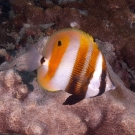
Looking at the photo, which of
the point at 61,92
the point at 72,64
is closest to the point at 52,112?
the point at 61,92

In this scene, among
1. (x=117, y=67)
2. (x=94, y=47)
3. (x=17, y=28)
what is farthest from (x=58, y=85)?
(x=17, y=28)

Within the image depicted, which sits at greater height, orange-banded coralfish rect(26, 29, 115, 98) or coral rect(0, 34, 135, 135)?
orange-banded coralfish rect(26, 29, 115, 98)

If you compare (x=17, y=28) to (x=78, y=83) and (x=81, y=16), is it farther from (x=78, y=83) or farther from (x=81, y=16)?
(x=78, y=83)

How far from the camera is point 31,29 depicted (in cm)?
463

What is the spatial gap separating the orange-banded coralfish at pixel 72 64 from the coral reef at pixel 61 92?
78cm

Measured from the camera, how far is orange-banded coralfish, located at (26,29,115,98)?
1.97 m

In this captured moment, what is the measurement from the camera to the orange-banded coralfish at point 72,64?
6.46 ft

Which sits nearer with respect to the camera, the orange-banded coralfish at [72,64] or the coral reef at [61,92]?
the orange-banded coralfish at [72,64]

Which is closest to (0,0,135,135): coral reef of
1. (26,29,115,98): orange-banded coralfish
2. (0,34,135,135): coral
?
(0,34,135,135): coral

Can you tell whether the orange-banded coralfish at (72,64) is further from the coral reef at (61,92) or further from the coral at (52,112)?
the coral at (52,112)

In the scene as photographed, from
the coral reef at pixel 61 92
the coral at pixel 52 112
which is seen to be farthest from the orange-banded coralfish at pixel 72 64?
the coral at pixel 52 112

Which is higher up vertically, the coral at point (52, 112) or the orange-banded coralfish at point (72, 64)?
the orange-banded coralfish at point (72, 64)

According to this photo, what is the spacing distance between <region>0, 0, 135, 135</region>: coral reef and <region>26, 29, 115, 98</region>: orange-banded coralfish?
30.6 inches

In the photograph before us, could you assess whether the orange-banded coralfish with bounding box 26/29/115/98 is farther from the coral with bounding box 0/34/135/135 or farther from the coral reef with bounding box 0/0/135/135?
the coral with bounding box 0/34/135/135
